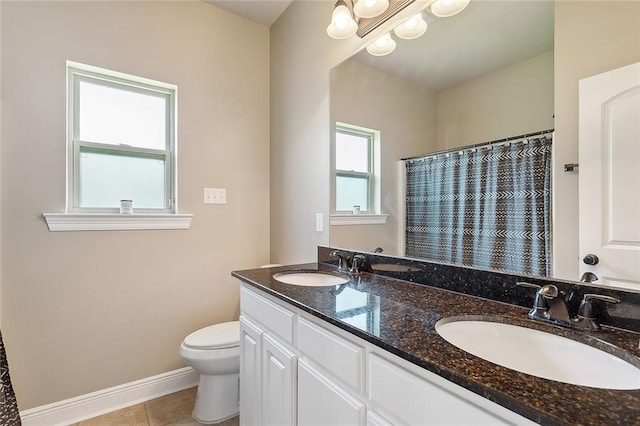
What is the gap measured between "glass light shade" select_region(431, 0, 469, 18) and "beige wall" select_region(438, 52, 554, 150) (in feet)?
1.08

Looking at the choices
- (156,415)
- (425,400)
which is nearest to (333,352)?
(425,400)

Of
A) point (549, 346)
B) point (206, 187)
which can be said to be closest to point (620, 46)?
point (549, 346)

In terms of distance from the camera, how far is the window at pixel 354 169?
5.37 ft

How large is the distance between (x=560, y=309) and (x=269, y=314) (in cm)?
99

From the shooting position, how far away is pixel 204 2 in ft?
7.05

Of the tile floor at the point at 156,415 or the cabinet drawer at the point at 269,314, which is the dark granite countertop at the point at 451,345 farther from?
the tile floor at the point at 156,415

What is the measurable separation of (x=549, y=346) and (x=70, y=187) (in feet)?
7.61

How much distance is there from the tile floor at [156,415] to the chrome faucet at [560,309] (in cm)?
167

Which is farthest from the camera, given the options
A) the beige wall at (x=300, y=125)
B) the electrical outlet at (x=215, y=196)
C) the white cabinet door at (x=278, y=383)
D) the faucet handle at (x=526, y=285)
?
the electrical outlet at (x=215, y=196)

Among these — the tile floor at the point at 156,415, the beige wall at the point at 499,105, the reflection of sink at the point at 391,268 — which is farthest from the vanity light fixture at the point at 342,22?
→ the tile floor at the point at 156,415

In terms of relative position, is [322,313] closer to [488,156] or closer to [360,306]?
[360,306]

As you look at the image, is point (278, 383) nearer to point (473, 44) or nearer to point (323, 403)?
point (323, 403)

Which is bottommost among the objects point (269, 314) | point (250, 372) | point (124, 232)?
point (250, 372)

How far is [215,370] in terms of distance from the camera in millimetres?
1689
